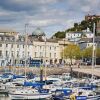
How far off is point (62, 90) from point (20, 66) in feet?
132

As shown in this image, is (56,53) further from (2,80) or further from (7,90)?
(7,90)

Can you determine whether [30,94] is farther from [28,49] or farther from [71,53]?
[71,53]

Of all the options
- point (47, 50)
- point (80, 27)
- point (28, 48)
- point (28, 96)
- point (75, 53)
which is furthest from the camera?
point (80, 27)

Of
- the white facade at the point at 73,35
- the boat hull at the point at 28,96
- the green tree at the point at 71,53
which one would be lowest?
the boat hull at the point at 28,96

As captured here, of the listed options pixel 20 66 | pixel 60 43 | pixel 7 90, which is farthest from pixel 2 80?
pixel 60 43

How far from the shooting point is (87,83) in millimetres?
51250

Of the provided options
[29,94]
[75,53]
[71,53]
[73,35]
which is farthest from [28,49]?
[29,94]

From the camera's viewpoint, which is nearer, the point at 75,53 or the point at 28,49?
the point at 28,49

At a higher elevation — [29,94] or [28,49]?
[28,49]

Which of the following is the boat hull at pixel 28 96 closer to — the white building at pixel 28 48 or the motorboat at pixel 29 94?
the motorboat at pixel 29 94

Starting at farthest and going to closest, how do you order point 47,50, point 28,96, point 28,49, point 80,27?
1. point 80,27
2. point 47,50
3. point 28,49
4. point 28,96

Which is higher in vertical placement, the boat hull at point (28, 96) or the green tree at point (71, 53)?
the green tree at point (71, 53)

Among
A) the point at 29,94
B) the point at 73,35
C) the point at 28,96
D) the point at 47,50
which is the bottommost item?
the point at 28,96

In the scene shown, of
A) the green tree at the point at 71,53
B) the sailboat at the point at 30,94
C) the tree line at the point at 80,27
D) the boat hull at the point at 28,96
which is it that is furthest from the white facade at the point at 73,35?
the boat hull at the point at 28,96
